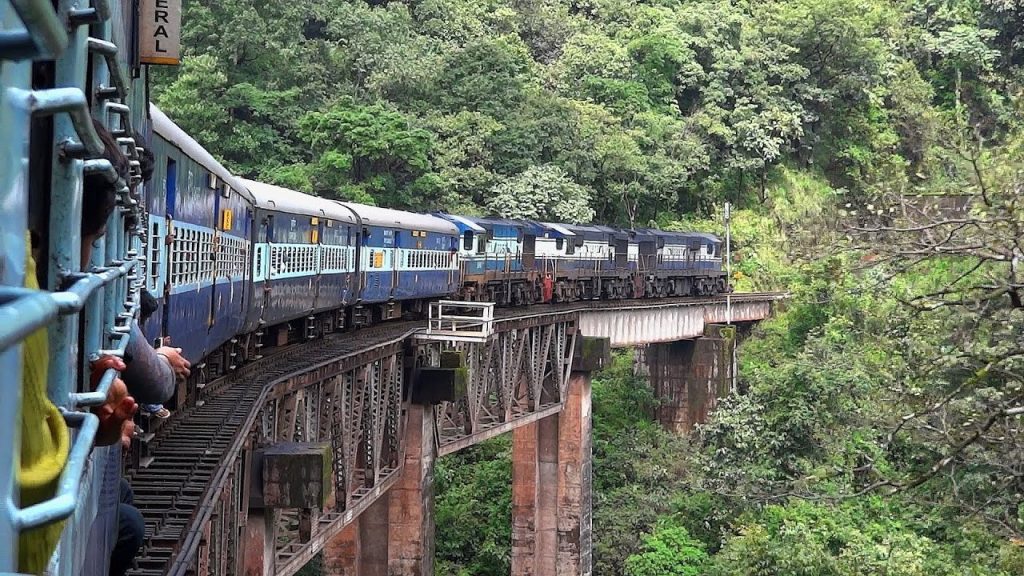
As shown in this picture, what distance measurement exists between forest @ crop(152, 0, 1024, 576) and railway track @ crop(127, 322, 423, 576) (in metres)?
5.85

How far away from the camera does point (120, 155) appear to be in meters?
3.06

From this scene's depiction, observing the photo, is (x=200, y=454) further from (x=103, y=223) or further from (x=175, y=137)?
(x=103, y=223)

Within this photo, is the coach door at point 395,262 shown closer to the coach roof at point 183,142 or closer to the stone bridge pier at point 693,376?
the coach roof at point 183,142

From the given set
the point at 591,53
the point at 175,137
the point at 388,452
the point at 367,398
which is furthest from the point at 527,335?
the point at 591,53

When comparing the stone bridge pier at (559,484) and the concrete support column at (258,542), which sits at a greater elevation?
the concrete support column at (258,542)

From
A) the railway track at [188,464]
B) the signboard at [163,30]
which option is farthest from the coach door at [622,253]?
the signboard at [163,30]

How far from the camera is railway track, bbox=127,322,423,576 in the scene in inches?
259

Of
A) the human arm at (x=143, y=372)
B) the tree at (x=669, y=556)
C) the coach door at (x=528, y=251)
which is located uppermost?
the coach door at (x=528, y=251)

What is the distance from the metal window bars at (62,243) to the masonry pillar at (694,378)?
129 ft

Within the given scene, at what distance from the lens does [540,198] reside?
157 ft

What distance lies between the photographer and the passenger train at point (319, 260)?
10680 mm

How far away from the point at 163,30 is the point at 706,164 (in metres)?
49.9

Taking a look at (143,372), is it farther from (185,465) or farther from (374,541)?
(374,541)

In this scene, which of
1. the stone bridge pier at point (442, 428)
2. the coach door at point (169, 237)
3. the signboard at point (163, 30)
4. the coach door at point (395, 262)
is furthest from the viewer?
the coach door at point (395, 262)
